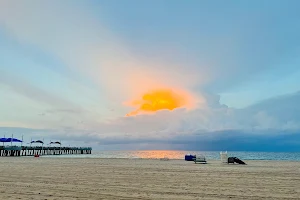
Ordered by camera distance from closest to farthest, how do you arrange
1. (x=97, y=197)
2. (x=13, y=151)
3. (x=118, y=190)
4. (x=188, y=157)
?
1. (x=97, y=197)
2. (x=118, y=190)
3. (x=188, y=157)
4. (x=13, y=151)

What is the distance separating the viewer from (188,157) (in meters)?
37.1

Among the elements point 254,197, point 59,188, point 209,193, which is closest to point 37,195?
point 59,188

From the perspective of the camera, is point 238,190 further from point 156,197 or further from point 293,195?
point 156,197

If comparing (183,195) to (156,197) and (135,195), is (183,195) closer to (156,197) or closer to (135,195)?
(156,197)

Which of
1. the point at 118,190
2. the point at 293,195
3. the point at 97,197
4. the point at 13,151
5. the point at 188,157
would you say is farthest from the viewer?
the point at 13,151

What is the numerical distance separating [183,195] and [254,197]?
2345 millimetres

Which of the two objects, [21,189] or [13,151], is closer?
[21,189]

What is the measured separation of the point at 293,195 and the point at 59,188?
855 cm

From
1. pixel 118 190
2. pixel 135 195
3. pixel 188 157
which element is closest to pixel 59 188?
pixel 118 190

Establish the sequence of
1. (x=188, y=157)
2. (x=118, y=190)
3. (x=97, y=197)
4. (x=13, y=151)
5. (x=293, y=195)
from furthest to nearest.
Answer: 1. (x=13, y=151)
2. (x=188, y=157)
3. (x=118, y=190)
4. (x=293, y=195)
5. (x=97, y=197)

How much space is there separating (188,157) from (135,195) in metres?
28.6

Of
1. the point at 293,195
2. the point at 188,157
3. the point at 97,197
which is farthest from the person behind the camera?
the point at 188,157

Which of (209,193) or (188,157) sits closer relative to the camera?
(209,193)

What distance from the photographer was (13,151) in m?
68.9
